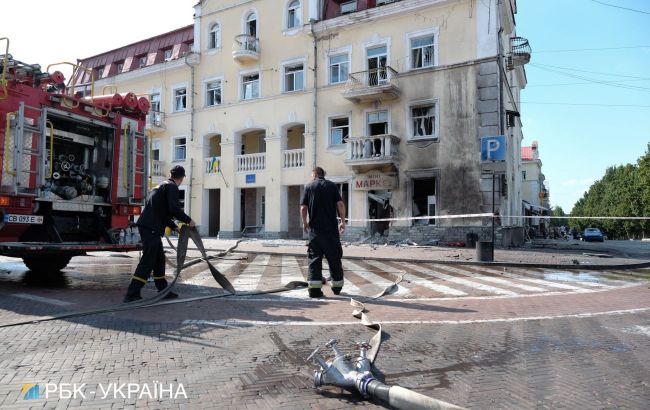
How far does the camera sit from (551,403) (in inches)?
118

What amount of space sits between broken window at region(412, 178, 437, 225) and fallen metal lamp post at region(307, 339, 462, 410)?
58.0 feet

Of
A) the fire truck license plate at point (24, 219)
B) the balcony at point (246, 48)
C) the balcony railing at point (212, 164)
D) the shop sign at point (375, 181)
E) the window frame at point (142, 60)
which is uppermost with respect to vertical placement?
the window frame at point (142, 60)

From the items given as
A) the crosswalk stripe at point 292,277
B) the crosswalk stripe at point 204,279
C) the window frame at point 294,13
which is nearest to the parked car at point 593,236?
the window frame at point 294,13

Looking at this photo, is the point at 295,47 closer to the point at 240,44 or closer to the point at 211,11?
the point at 240,44

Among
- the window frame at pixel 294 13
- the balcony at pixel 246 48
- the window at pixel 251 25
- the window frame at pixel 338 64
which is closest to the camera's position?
the window frame at pixel 338 64

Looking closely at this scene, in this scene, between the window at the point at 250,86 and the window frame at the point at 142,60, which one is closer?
the window at the point at 250,86

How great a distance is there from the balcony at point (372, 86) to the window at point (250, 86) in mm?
5758

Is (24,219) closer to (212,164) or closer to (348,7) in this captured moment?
(212,164)

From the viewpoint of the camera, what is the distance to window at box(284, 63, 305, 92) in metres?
24.0

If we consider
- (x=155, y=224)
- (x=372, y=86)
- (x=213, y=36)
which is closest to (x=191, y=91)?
(x=213, y=36)

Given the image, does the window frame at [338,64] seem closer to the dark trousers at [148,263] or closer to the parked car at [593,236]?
the dark trousers at [148,263]

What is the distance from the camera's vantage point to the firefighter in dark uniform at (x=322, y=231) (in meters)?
6.79

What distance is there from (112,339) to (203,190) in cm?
2305

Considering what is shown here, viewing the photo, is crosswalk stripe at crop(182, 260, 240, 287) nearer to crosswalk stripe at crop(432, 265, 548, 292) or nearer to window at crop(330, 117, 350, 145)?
crosswalk stripe at crop(432, 265, 548, 292)
